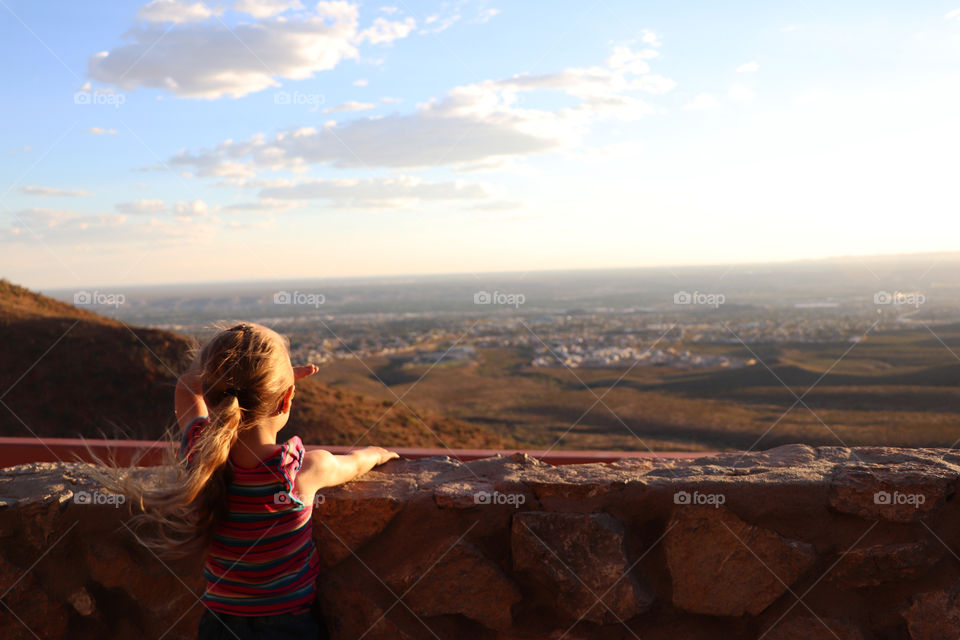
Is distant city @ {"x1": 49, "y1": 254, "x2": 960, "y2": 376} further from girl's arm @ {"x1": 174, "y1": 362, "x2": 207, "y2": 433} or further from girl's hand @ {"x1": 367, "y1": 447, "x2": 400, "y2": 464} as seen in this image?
girl's arm @ {"x1": 174, "y1": 362, "x2": 207, "y2": 433}

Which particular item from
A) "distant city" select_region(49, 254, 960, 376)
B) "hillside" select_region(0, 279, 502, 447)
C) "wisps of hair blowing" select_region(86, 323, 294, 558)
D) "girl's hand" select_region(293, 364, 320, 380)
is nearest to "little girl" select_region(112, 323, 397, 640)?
"wisps of hair blowing" select_region(86, 323, 294, 558)

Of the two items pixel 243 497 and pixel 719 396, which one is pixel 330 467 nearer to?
pixel 243 497

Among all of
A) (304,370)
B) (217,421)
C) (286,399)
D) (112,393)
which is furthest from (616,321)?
(217,421)

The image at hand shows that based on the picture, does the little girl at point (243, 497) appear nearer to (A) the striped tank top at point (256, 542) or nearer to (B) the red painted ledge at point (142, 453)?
(A) the striped tank top at point (256, 542)

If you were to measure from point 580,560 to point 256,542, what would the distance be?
86 cm

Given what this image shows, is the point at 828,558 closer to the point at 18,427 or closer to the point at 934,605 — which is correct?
the point at 934,605

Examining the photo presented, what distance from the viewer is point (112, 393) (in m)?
12.2

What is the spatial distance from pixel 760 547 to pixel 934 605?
460 mm

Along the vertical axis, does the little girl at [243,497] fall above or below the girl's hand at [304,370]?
below

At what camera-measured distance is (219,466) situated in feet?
5.43

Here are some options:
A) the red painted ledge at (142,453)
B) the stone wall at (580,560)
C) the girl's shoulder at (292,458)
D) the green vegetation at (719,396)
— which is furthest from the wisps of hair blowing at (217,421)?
the green vegetation at (719,396)

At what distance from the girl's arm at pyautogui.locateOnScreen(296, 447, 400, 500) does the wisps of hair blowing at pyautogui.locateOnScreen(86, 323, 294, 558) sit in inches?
8.0

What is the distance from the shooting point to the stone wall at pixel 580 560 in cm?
180

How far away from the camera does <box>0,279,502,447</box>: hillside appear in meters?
11.5
